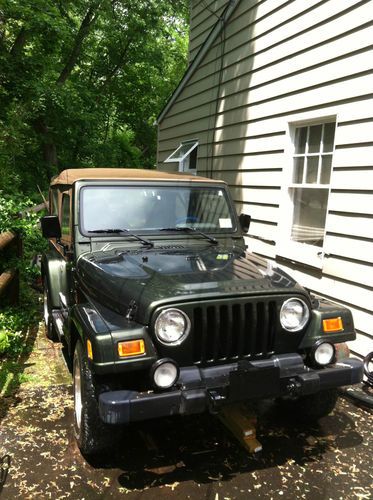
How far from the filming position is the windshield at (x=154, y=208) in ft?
12.2

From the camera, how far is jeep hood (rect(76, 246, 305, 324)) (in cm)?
271

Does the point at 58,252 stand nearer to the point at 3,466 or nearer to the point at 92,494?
the point at 3,466

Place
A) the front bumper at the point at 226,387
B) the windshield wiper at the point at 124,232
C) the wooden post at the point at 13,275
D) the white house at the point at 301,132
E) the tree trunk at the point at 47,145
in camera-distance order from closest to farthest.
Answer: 1. the front bumper at the point at 226,387
2. the windshield wiper at the point at 124,232
3. the white house at the point at 301,132
4. the wooden post at the point at 13,275
5. the tree trunk at the point at 47,145

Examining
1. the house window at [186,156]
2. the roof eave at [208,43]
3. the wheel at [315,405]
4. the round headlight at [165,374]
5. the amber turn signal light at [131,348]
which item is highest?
the roof eave at [208,43]

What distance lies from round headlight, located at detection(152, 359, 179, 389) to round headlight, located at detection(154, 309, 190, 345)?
0.47ft

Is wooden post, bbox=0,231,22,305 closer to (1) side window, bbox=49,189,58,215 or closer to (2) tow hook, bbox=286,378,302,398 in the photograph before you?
(1) side window, bbox=49,189,58,215

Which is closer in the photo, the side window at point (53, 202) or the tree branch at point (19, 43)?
the side window at point (53, 202)

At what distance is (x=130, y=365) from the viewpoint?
2.51 meters

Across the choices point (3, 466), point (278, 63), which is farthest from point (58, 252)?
point (278, 63)

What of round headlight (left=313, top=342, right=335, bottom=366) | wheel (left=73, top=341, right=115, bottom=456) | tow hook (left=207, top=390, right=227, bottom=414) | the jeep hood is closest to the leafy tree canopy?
the jeep hood

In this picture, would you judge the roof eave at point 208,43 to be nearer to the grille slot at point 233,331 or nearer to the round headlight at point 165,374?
the grille slot at point 233,331

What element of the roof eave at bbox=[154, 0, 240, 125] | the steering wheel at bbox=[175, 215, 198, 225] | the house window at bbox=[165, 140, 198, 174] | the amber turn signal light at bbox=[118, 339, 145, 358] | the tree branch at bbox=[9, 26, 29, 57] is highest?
the tree branch at bbox=[9, 26, 29, 57]

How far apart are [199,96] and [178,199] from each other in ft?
16.2

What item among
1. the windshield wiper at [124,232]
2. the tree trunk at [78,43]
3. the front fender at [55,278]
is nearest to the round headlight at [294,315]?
the windshield wiper at [124,232]
